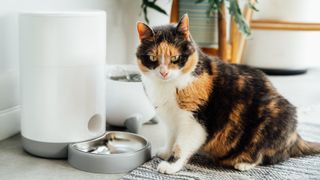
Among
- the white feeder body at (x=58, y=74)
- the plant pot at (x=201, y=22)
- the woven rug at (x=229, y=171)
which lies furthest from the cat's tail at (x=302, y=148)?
the plant pot at (x=201, y=22)

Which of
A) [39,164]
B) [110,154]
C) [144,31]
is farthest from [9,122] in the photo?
[144,31]

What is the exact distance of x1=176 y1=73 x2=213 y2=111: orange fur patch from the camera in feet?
4.25

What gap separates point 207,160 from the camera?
145 cm

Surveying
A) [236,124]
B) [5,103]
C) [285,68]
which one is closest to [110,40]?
[5,103]

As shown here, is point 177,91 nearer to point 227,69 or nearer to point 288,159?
point 227,69

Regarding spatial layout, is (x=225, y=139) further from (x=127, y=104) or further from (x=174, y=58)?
(x=127, y=104)

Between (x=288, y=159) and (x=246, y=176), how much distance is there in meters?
0.23

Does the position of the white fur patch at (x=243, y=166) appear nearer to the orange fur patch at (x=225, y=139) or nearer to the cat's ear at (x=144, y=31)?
the orange fur patch at (x=225, y=139)

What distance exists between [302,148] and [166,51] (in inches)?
23.1

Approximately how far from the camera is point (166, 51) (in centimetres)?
125

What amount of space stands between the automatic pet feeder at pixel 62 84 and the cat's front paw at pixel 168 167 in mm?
82

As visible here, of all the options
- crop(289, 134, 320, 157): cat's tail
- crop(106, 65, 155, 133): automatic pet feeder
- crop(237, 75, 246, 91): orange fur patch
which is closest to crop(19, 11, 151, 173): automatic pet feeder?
crop(106, 65, 155, 133): automatic pet feeder

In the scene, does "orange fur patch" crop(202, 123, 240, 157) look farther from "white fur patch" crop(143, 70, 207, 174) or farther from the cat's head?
the cat's head

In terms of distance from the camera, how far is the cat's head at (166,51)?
126cm
